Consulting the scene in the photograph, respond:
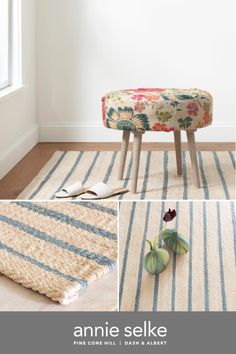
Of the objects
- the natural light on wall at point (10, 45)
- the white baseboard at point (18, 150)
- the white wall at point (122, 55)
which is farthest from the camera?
the white wall at point (122, 55)

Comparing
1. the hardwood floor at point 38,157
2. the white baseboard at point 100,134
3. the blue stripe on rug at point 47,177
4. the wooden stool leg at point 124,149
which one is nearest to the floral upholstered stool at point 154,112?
the wooden stool leg at point 124,149

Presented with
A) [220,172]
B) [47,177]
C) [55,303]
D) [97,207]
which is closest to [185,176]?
[220,172]

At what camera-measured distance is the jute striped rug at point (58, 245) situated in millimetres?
768

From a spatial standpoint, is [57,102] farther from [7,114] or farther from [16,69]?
[7,114]

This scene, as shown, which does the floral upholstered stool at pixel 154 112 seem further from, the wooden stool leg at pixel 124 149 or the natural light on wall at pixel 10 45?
the natural light on wall at pixel 10 45

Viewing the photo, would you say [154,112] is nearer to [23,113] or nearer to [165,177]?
[165,177]

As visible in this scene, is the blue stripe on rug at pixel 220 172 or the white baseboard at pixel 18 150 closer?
the blue stripe on rug at pixel 220 172

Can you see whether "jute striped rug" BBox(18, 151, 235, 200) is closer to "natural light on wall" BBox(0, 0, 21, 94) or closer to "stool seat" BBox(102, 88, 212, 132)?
"stool seat" BBox(102, 88, 212, 132)

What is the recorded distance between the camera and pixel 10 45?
3.18 metres

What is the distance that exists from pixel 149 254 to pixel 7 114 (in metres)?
2.27

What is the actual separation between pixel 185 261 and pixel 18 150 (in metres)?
2.40

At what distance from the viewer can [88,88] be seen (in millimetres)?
3566

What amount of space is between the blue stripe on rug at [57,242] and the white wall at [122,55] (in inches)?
108

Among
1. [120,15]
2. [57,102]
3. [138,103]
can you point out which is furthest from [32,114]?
[138,103]
